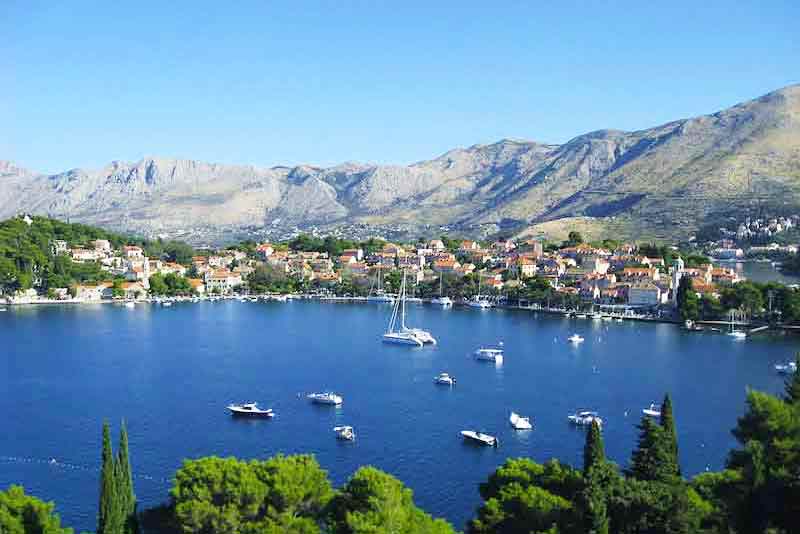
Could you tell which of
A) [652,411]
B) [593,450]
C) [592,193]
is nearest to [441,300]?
[652,411]

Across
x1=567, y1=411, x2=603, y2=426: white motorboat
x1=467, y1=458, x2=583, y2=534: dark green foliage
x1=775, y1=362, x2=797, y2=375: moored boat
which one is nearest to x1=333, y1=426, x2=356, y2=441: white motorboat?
x1=567, y1=411, x2=603, y2=426: white motorboat

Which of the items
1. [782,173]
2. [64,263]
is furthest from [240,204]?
[64,263]

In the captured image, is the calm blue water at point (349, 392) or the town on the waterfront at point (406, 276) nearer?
the calm blue water at point (349, 392)

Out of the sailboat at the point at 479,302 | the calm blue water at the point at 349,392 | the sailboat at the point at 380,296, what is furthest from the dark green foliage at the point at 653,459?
the sailboat at the point at 380,296

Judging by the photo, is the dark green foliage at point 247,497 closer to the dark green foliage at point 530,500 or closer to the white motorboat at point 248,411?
the dark green foliage at point 530,500

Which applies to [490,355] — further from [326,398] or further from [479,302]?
[479,302]

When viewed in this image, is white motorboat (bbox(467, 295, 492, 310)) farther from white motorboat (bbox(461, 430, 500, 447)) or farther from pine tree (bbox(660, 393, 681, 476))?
pine tree (bbox(660, 393, 681, 476))

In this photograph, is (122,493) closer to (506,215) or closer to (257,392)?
(257,392)
